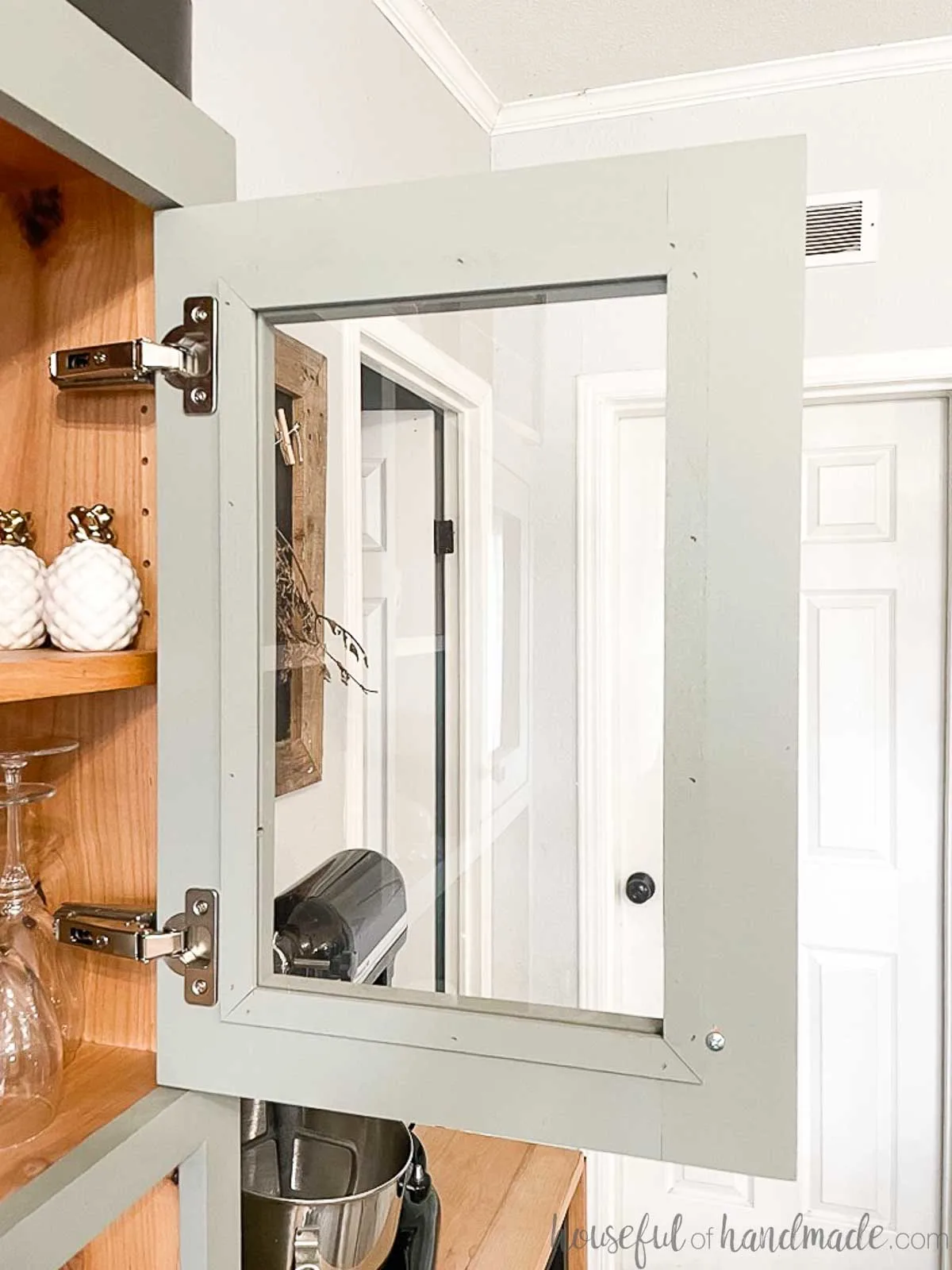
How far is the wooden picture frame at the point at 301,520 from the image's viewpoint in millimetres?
794

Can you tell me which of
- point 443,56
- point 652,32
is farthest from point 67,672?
point 652,32

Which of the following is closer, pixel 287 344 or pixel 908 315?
pixel 287 344

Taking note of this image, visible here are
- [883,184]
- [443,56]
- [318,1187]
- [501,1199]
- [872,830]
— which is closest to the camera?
[318,1187]

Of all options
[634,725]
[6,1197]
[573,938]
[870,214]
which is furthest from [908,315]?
[6,1197]

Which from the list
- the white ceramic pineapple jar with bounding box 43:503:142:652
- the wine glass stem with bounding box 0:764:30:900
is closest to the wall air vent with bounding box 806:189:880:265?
the white ceramic pineapple jar with bounding box 43:503:142:652

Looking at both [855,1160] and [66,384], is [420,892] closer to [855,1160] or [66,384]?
[66,384]

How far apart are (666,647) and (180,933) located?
1.38 feet

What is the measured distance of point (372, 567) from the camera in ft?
2.74

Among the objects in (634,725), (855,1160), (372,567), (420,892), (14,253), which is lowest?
(855,1160)

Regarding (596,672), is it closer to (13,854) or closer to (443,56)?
(13,854)

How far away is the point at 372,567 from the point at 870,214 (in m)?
1.63

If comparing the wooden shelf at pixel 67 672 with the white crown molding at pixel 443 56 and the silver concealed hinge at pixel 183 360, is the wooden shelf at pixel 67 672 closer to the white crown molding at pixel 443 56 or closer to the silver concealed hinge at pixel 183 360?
the silver concealed hinge at pixel 183 360

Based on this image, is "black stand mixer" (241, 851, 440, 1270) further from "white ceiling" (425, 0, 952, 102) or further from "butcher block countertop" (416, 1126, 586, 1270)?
"white ceiling" (425, 0, 952, 102)

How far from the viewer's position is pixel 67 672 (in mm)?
680
